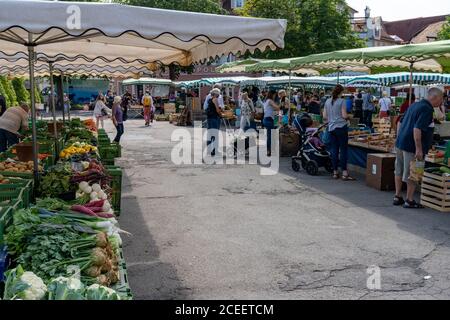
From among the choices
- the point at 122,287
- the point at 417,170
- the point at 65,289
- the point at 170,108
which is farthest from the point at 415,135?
the point at 170,108

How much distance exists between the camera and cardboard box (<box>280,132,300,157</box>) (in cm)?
1402

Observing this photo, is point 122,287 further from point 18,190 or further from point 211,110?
point 211,110

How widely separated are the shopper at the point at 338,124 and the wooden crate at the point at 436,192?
2.33 m

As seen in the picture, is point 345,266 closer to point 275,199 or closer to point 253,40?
point 253,40

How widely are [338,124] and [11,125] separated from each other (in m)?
6.99

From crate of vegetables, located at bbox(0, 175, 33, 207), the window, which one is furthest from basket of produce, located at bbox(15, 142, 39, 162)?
the window

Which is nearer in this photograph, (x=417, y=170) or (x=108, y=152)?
(x=417, y=170)

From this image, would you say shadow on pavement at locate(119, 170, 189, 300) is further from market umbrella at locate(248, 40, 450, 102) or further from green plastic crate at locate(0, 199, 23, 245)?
market umbrella at locate(248, 40, 450, 102)

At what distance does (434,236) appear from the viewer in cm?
661

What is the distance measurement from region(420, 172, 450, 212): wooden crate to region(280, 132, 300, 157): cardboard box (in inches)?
240

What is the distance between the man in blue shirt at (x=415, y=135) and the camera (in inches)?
299

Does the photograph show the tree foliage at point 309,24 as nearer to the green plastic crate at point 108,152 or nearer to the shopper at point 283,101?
the shopper at point 283,101

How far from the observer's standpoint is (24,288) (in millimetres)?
2809
